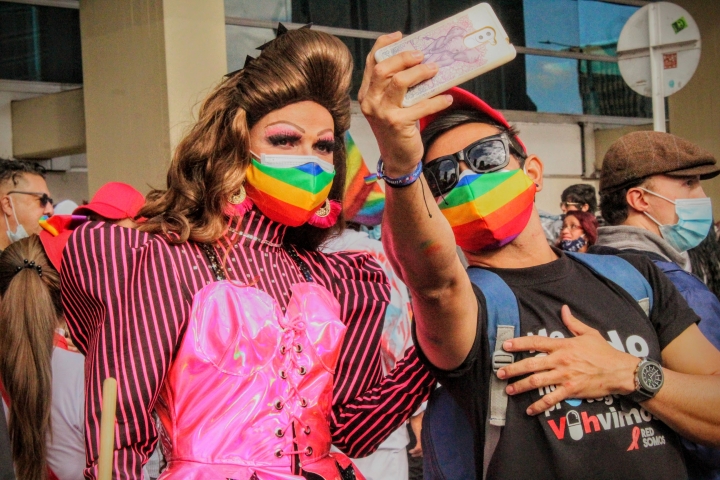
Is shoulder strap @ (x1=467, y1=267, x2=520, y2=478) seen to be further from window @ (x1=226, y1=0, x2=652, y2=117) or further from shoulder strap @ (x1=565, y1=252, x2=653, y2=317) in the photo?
window @ (x1=226, y1=0, x2=652, y2=117)

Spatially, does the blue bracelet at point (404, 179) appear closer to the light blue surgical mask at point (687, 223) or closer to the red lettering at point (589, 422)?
the red lettering at point (589, 422)

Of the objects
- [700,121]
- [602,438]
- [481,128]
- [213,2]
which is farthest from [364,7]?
[602,438]

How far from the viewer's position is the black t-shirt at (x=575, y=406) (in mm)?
1982

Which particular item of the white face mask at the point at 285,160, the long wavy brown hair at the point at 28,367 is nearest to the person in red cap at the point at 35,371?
the long wavy brown hair at the point at 28,367

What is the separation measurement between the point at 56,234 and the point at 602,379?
201 cm

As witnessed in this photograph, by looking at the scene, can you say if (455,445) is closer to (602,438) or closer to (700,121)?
(602,438)

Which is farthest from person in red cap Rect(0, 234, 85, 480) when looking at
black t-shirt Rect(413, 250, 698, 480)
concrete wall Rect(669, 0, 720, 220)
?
concrete wall Rect(669, 0, 720, 220)

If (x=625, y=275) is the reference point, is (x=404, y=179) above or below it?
above

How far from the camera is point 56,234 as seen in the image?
10.1 feet

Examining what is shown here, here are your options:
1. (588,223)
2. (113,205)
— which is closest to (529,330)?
(113,205)

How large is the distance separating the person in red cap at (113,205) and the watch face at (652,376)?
1976mm

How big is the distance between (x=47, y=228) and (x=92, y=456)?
1319 mm

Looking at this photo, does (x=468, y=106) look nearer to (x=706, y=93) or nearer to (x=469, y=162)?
(x=469, y=162)

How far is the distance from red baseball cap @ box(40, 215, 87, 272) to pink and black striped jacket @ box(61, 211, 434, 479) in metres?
0.84
